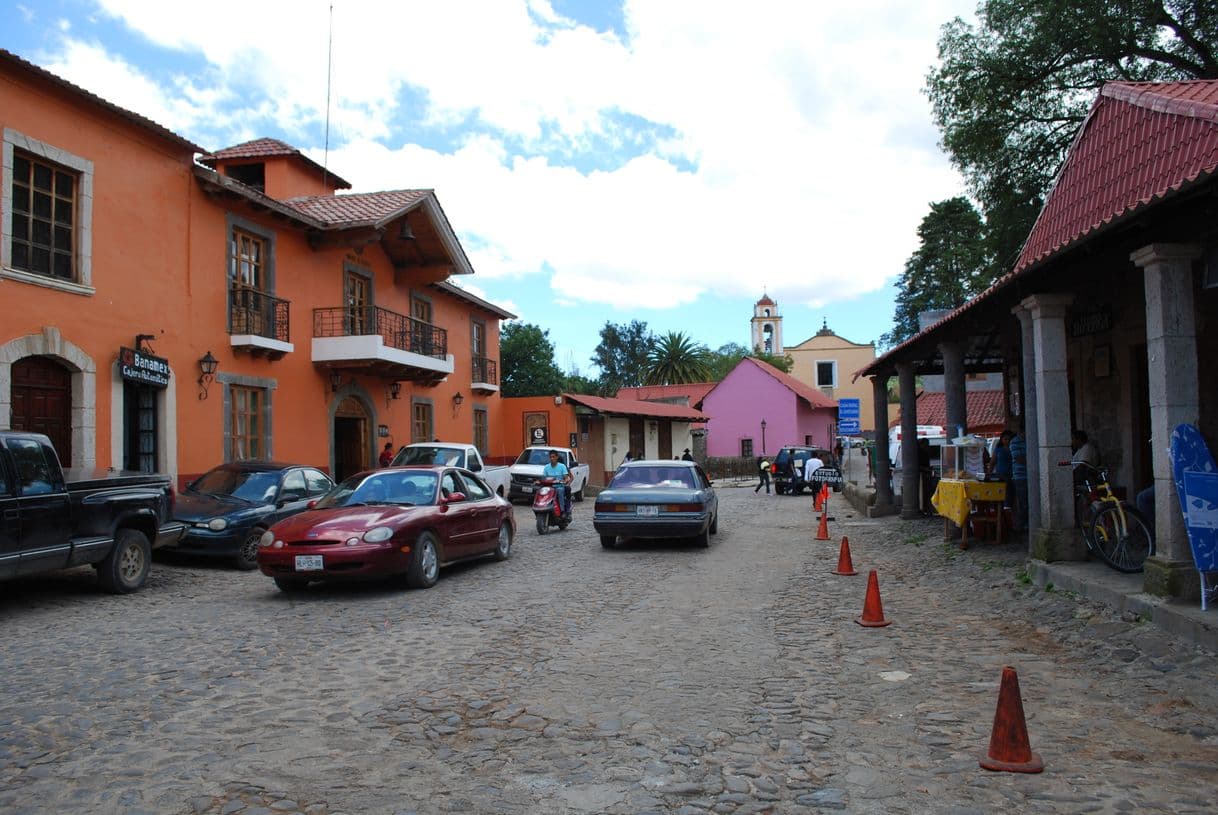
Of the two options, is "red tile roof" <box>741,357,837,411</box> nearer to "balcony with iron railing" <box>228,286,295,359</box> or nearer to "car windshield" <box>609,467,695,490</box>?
"balcony with iron railing" <box>228,286,295,359</box>

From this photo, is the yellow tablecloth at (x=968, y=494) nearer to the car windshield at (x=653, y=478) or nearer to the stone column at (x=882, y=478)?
the car windshield at (x=653, y=478)

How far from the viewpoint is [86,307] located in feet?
44.5

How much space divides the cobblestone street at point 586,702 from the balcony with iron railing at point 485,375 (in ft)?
63.2

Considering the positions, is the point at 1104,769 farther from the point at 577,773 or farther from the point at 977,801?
the point at 577,773

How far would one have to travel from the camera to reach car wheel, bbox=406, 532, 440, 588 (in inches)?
394

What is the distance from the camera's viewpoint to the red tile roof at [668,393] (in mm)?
62375

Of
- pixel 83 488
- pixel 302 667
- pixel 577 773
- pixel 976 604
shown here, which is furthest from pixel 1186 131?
pixel 83 488

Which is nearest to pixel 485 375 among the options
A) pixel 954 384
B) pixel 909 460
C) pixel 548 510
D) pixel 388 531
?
pixel 548 510

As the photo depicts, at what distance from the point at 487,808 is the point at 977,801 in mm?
2302

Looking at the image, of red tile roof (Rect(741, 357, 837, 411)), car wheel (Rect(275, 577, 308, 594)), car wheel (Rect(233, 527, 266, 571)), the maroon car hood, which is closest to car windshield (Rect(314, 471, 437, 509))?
the maroon car hood

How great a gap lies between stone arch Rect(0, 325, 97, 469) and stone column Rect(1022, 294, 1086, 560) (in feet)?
43.2

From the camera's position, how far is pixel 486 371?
99.5ft

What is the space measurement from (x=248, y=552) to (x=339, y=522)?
318 cm

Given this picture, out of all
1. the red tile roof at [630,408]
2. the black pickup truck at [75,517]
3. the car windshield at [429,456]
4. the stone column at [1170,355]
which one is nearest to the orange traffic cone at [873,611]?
the stone column at [1170,355]
